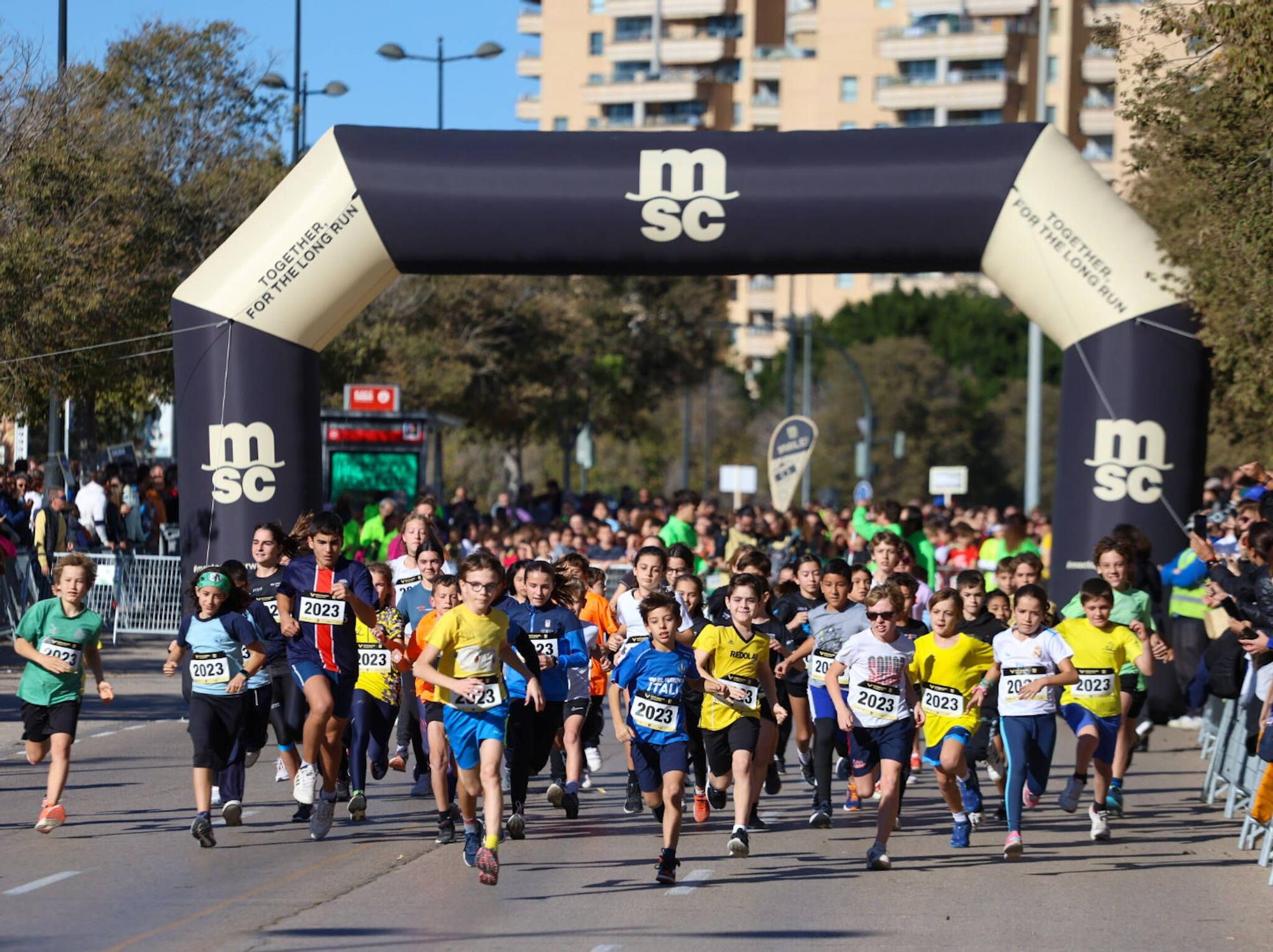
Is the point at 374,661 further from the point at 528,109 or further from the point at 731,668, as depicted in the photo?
the point at 528,109

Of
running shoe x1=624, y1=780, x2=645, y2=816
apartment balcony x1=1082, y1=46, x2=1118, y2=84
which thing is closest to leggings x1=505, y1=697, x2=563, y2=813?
running shoe x1=624, y1=780, x2=645, y2=816

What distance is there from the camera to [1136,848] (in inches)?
432

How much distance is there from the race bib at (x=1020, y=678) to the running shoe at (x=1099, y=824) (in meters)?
1.05

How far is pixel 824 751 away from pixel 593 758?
2190 millimetres

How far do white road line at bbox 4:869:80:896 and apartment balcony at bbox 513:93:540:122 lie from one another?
323 ft

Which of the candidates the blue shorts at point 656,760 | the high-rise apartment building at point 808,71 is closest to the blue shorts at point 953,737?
the blue shorts at point 656,760

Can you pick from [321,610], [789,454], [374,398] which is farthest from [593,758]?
[374,398]

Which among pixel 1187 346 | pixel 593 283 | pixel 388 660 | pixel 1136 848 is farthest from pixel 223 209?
pixel 593 283

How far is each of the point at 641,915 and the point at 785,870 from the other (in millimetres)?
1600

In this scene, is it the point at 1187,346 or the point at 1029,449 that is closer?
the point at 1187,346

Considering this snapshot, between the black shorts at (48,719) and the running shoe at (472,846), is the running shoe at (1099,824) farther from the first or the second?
the black shorts at (48,719)

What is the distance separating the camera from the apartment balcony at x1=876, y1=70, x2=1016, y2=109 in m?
93.5

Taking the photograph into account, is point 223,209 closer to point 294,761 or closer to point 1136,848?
point 294,761

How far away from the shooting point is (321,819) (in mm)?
10664
